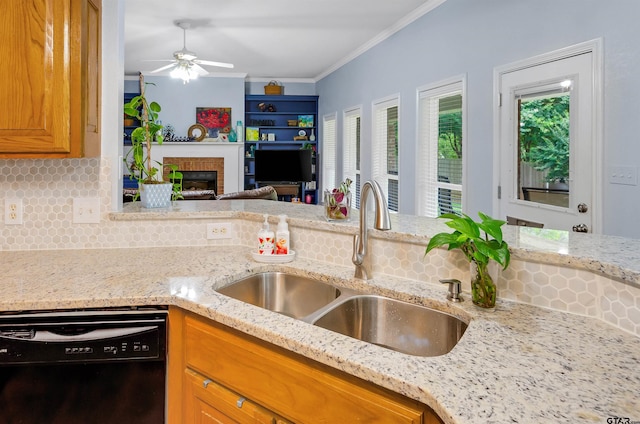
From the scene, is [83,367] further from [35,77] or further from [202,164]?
[202,164]

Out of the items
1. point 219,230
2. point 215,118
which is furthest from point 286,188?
point 219,230

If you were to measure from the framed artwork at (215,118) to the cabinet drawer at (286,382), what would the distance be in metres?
6.47

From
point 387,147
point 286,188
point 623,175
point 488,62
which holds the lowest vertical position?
point 623,175

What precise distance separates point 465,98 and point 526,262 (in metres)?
2.68

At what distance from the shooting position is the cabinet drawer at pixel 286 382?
885 millimetres

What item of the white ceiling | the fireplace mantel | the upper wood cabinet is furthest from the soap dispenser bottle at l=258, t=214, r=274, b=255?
the fireplace mantel

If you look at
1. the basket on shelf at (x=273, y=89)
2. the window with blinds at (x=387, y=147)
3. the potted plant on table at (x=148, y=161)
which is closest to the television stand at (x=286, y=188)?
the basket on shelf at (x=273, y=89)

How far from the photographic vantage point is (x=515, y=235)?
1.43m

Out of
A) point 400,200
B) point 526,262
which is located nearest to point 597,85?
point 526,262

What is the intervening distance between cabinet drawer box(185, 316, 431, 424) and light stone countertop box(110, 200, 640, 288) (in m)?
0.63

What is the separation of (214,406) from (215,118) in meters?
6.68

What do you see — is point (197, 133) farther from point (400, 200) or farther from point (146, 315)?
point (146, 315)

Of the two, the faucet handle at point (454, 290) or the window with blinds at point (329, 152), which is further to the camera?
the window with blinds at point (329, 152)

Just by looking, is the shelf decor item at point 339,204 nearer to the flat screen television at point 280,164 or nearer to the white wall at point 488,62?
the white wall at point 488,62
